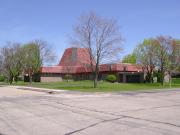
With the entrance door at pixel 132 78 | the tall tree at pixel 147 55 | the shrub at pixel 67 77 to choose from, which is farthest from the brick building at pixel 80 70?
the tall tree at pixel 147 55

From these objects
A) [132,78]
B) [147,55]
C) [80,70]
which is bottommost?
[132,78]

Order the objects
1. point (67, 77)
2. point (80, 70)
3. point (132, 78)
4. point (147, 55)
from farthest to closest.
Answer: point (80, 70), point (67, 77), point (132, 78), point (147, 55)

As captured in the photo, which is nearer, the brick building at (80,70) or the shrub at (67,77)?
the brick building at (80,70)

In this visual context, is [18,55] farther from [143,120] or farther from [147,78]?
[143,120]

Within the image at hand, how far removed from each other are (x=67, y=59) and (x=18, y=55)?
2745cm

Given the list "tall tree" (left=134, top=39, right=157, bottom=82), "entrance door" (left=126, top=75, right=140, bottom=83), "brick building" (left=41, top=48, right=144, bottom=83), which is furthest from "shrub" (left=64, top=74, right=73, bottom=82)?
"tall tree" (left=134, top=39, right=157, bottom=82)

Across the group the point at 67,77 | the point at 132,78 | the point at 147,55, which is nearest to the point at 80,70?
the point at 67,77

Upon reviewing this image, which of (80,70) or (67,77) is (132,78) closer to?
(80,70)

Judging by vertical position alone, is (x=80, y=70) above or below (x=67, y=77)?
above

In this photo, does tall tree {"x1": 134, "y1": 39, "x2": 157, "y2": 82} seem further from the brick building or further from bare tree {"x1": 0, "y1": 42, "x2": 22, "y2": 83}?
bare tree {"x1": 0, "y1": 42, "x2": 22, "y2": 83}

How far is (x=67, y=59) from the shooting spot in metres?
102

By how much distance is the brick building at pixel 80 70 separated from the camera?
77.2m

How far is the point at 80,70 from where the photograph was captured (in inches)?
3647

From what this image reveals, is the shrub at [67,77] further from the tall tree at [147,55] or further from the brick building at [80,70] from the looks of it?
the tall tree at [147,55]
